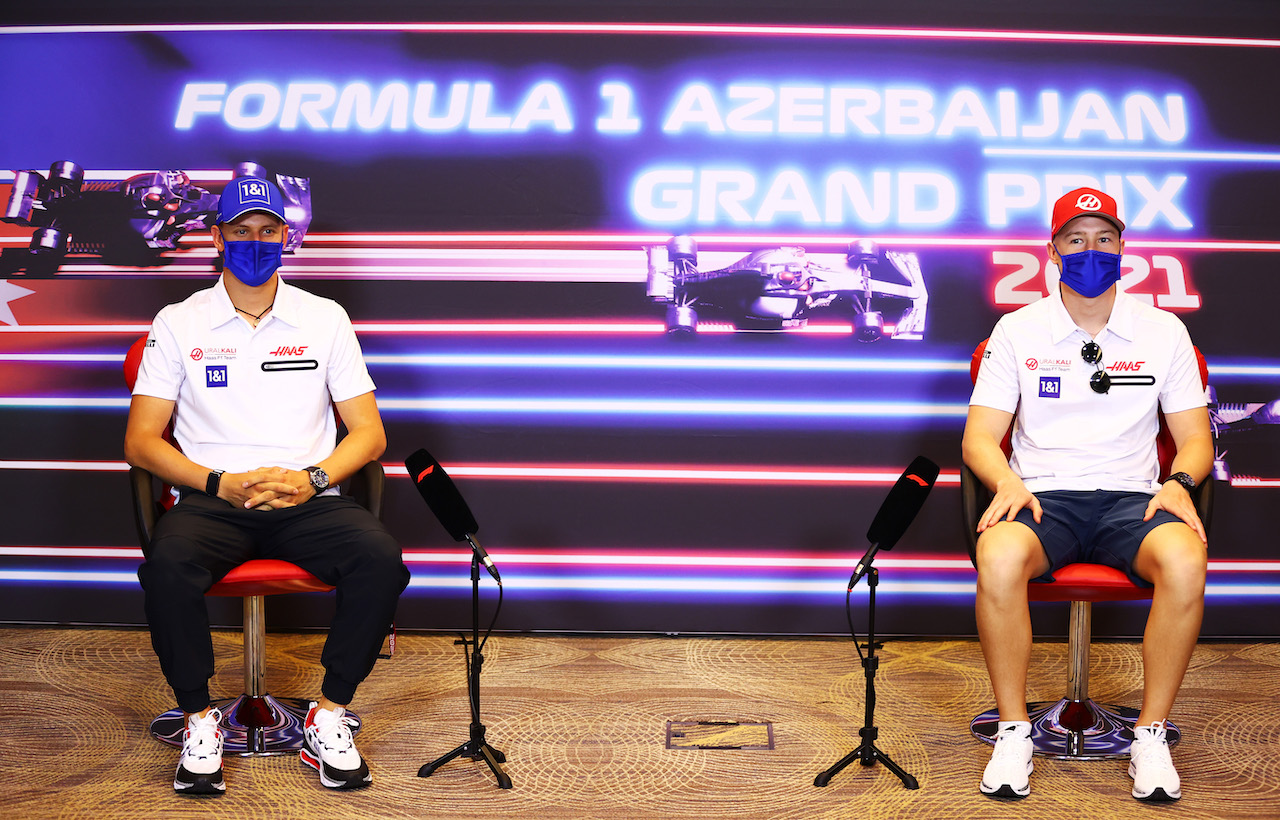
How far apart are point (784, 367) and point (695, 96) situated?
1.15 metres

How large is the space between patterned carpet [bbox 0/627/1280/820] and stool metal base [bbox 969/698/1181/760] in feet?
0.18

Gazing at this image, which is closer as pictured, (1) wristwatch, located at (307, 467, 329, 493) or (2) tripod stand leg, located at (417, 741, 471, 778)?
(2) tripod stand leg, located at (417, 741, 471, 778)

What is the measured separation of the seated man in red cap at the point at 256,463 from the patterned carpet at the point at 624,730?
0.79 feet

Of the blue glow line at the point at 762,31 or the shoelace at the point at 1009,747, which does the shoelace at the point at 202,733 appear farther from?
the blue glow line at the point at 762,31

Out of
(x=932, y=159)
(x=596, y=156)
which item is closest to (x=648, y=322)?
(x=596, y=156)

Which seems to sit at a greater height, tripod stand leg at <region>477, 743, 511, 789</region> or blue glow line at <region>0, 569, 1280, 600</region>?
blue glow line at <region>0, 569, 1280, 600</region>

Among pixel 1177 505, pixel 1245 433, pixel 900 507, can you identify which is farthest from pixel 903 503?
pixel 1245 433

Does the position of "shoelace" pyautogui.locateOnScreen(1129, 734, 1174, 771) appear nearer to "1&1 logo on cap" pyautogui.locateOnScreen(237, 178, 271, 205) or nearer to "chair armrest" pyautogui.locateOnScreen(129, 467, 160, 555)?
"chair armrest" pyautogui.locateOnScreen(129, 467, 160, 555)

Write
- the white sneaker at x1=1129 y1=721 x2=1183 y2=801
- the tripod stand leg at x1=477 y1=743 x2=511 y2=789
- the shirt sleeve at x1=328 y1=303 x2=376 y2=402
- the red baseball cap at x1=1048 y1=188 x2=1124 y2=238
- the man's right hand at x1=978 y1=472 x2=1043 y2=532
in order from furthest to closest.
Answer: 1. the shirt sleeve at x1=328 y1=303 x2=376 y2=402
2. the red baseball cap at x1=1048 y1=188 x2=1124 y2=238
3. the man's right hand at x1=978 y1=472 x2=1043 y2=532
4. the tripod stand leg at x1=477 y1=743 x2=511 y2=789
5. the white sneaker at x1=1129 y1=721 x2=1183 y2=801

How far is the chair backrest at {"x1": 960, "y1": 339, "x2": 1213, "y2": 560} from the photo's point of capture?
2.83 metres

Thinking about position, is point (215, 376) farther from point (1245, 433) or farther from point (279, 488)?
point (1245, 433)

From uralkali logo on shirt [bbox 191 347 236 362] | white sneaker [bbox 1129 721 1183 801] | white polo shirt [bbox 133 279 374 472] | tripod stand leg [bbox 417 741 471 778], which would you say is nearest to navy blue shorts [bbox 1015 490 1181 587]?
white sneaker [bbox 1129 721 1183 801]

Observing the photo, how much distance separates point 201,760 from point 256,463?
875mm

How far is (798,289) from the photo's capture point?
151 inches
